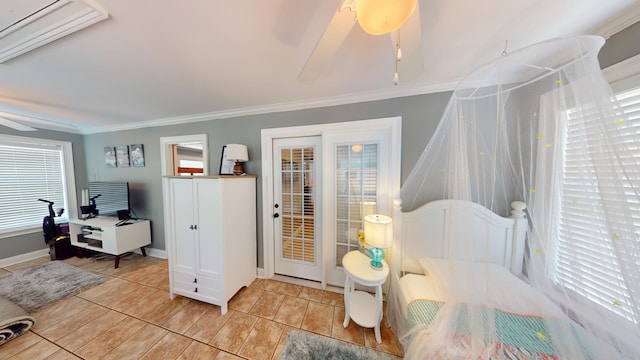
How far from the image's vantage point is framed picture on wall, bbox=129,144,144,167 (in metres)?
2.84

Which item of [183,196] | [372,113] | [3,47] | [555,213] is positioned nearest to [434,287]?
[555,213]

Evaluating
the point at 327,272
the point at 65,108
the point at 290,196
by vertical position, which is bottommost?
the point at 327,272

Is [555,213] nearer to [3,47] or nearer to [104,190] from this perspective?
[3,47]

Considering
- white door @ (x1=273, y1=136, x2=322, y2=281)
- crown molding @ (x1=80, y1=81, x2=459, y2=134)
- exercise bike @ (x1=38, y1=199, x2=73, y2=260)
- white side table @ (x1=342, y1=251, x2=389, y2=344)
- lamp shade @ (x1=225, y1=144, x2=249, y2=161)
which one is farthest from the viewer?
exercise bike @ (x1=38, y1=199, x2=73, y2=260)

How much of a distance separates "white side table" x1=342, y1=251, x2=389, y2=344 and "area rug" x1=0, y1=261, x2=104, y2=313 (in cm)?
310

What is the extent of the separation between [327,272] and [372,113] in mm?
1890

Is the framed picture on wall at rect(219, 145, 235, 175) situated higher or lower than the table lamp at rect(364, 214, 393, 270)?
higher

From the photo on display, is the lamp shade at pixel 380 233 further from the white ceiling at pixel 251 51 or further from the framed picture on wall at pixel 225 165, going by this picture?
the framed picture on wall at pixel 225 165

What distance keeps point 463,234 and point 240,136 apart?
248 cm

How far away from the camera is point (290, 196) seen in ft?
7.50

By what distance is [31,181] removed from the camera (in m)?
2.87

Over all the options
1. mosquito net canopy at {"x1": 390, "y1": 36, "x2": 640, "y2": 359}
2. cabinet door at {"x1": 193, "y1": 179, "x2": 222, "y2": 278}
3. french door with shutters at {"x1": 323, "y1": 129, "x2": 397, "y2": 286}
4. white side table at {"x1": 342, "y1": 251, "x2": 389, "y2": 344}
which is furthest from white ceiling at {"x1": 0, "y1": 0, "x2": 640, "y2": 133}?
white side table at {"x1": 342, "y1": 251, "x2": 389, "y2": 344}

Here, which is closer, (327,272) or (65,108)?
(327,272)

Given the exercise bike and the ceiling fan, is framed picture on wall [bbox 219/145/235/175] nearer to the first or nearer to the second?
the ceiling fan
